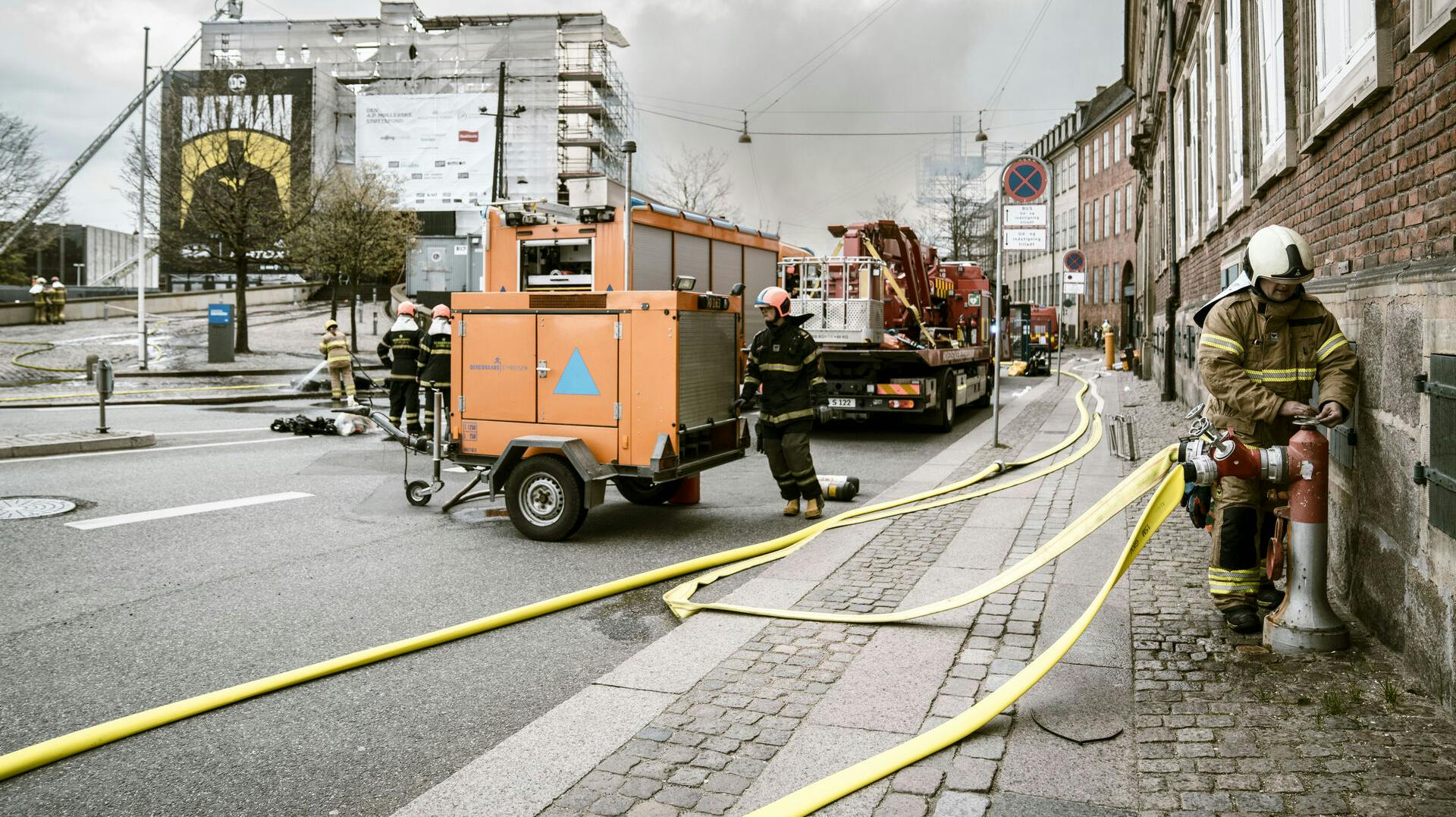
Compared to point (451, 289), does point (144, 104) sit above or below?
above

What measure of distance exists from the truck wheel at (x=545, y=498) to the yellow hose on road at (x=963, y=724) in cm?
389

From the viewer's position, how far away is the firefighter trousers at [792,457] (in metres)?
8.93

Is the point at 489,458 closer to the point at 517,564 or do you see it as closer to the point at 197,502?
the point at 517,564

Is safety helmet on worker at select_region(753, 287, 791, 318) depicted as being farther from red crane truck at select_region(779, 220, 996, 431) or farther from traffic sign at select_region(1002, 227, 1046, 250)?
red crane truck at select_region(779, 220, 996, 431)

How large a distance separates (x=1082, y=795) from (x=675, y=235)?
14218 mm

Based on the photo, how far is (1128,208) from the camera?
198 ft

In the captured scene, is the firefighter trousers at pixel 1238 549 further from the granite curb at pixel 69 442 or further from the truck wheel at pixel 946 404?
the granite curb at pixel 69 442

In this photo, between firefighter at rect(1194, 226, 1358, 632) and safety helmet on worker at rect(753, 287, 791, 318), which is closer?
firefighter at rect(1194, 226, 1358, 632)

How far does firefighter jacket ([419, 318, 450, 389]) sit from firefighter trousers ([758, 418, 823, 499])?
15.3ft

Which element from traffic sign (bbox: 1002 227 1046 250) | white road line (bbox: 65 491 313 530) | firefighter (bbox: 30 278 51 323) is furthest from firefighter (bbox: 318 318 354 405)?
firefighter (bbox: 30 278 51 323)

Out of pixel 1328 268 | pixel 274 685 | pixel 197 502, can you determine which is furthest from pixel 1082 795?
pixel 197 502

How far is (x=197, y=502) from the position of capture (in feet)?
30.8

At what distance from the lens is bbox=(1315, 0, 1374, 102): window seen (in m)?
5.49

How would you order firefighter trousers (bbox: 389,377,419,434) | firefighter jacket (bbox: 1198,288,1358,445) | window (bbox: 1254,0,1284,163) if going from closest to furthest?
1. firefighter jacket (bbox: 1198,288,1358,445)
2. window (bbox: 1254,0,1284,163)
3. firefighter trousers (bbox: 389,377,419,434)
